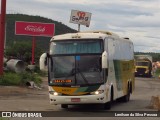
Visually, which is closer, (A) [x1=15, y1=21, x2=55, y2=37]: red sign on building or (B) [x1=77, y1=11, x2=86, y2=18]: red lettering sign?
(A) [x1=15, y1=21, x2=55, y2=37]: red sign on building

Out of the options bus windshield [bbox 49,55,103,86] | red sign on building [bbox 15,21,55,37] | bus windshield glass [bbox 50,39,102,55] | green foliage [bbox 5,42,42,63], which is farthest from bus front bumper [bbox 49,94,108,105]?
green foliage [bbox 5,42,42,63]

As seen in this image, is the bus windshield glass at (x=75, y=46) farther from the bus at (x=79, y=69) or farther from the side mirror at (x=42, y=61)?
the side mirror at (x=42, y=61)

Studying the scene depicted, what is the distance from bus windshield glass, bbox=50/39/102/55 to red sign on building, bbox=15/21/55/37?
1530 inches

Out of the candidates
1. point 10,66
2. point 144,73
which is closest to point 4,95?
point 10,66

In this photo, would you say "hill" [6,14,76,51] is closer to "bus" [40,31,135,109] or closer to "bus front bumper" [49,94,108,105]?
"bus" [40,31,135,109]

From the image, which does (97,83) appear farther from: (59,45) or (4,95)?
(4,95)

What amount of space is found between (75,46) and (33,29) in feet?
130

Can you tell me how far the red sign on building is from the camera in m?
59.3

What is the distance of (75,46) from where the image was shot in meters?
20.5

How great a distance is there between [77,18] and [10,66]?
37.6 metres

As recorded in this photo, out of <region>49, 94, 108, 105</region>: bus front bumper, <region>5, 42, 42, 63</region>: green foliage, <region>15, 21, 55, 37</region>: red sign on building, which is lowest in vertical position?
<region>5, 42, 42, 63</region>: green foliage

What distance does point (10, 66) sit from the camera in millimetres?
40781

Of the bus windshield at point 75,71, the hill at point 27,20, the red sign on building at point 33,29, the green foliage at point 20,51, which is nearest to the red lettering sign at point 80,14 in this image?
the green foliage at point 20,51

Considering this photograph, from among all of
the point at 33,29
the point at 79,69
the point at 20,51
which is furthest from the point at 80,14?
the point at 79,69
